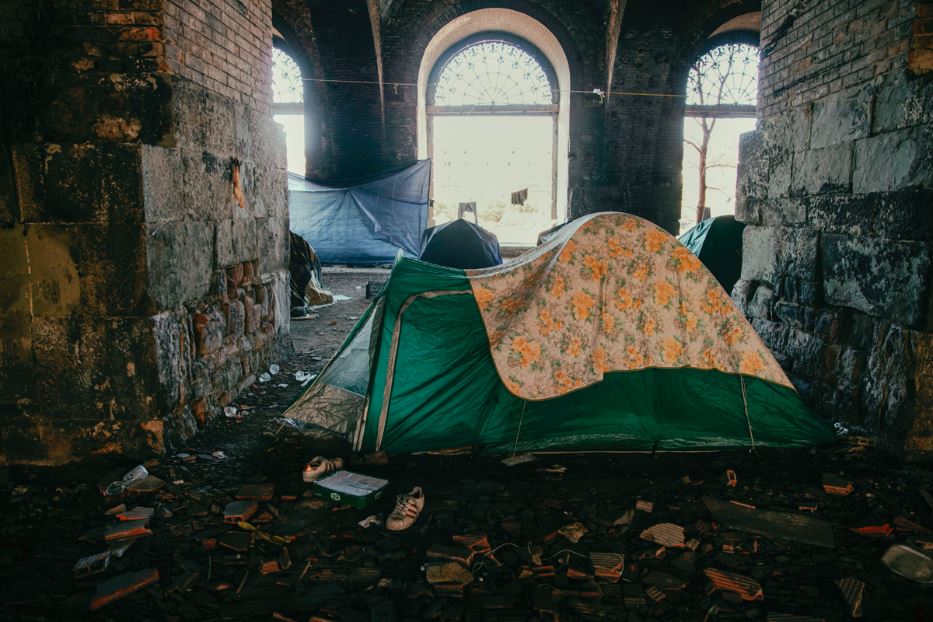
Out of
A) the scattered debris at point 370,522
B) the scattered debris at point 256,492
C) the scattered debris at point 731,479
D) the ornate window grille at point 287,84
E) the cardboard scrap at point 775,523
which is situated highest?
the ornate window grille at point 287,84

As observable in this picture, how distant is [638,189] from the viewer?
11398 millimetres

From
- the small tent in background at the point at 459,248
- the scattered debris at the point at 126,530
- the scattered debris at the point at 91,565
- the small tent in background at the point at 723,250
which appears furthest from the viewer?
the small tent in background at the point at 459,248

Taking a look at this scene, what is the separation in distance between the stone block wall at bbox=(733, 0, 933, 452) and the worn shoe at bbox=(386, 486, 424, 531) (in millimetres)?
2575

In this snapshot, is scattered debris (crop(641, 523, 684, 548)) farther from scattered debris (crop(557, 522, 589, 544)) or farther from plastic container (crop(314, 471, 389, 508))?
plastic container (crop(314, 471, 389, 508))

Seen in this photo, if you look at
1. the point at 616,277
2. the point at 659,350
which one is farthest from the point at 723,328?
the point at 616,277

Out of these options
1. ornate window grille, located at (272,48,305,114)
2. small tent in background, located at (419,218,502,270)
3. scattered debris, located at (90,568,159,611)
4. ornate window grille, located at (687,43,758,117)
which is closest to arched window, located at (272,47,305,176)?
ornate window grille, located at (272,48,305,114)

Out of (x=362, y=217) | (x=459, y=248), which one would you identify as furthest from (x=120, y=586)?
(x=362, y=217)

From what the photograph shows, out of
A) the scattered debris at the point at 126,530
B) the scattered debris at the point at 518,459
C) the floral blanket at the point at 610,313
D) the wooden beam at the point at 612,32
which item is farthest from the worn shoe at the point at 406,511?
the wooden beam at the point at 612,32

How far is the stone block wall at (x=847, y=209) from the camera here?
121 inches

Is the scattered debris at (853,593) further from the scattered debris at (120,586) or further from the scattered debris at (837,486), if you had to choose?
the scattered debris at (120,586)

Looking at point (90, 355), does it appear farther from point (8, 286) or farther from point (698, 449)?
point (698, 449)

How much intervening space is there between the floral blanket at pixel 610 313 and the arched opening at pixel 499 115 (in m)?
9.00

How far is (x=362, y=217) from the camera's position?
11.2 metres

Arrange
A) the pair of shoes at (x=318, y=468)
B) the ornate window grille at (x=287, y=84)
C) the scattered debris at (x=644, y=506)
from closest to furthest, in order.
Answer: the scattered debris at (x=644, y=506) < the pair of shoes at (x=318, y=468) < the ornate window grille at (x=287, y=84)
